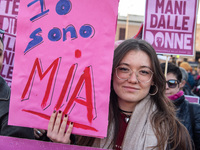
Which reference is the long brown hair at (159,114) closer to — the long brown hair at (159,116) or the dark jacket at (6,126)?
the long brown hair at (159,116)

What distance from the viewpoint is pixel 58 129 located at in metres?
1.18

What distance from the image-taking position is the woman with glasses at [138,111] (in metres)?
1.37

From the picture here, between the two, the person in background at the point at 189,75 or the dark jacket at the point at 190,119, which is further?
the person in background at the point at 189,75

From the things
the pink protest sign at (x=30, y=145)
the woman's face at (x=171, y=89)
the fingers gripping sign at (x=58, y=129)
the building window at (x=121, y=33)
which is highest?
the building window at (x=121, y=33)

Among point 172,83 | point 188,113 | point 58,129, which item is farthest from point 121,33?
point 58,129

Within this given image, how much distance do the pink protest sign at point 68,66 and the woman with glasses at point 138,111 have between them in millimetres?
255

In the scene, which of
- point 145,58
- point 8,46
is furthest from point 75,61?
point 8,46

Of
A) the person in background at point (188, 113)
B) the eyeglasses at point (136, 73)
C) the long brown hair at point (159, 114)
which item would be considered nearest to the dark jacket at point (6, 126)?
the long brown hair at point (159, 114)

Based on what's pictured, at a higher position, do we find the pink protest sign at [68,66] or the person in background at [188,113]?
the pink protest sign at [68,66]

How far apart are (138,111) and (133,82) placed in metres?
0.21

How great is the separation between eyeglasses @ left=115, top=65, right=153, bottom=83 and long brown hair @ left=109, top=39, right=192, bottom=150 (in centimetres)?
4

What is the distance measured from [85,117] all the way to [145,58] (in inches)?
21.7

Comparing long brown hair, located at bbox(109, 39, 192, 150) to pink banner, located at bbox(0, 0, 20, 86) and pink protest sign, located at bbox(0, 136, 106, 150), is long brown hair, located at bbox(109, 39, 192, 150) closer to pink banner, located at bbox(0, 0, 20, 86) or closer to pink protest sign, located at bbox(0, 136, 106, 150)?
pink protest sign, located at bbox(0, 136, 106, 150)

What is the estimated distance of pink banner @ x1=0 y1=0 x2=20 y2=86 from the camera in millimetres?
2486
